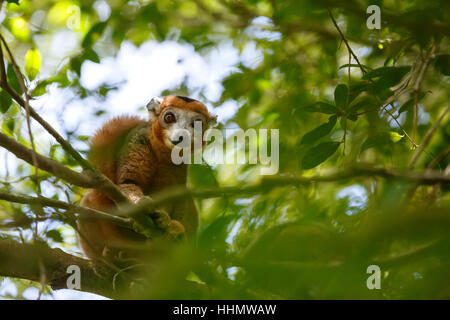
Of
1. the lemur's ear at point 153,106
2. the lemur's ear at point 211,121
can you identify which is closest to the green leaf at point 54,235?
the lemur's ear at point 153,106

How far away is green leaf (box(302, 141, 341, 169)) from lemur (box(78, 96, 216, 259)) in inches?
67.0

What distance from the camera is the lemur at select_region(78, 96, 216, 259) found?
16.3 feet

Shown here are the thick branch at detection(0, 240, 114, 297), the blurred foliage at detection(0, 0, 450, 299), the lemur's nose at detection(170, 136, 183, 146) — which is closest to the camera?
the blurred foliage at detection(0, 0, 450, 299)

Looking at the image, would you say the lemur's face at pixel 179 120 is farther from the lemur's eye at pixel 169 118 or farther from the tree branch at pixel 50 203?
the tree branch at pixel 50 203

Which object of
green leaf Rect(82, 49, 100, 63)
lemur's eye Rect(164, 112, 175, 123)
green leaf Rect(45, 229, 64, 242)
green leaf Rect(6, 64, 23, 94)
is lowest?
green leaf Rect(45, 229, 64, 242)

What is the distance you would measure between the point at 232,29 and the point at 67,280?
3753mm

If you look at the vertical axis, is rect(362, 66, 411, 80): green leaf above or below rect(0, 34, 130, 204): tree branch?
above

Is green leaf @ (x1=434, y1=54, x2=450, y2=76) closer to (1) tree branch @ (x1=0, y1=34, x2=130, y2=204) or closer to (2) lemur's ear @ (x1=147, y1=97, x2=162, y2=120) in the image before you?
(1) tree branch @ (x1=0, y1=34, x2=130, y2=204)

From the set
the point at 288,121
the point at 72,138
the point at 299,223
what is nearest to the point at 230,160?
the point at 288,121

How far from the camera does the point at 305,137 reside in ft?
11.4

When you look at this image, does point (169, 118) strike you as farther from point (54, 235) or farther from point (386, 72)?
point (386, 72)

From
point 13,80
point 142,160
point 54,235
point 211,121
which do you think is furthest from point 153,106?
point 54,235

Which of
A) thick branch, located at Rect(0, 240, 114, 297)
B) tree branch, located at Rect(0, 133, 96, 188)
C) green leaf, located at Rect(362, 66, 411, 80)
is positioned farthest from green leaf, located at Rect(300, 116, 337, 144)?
thick branch, located at Rect(0, 240, 114, 297)
